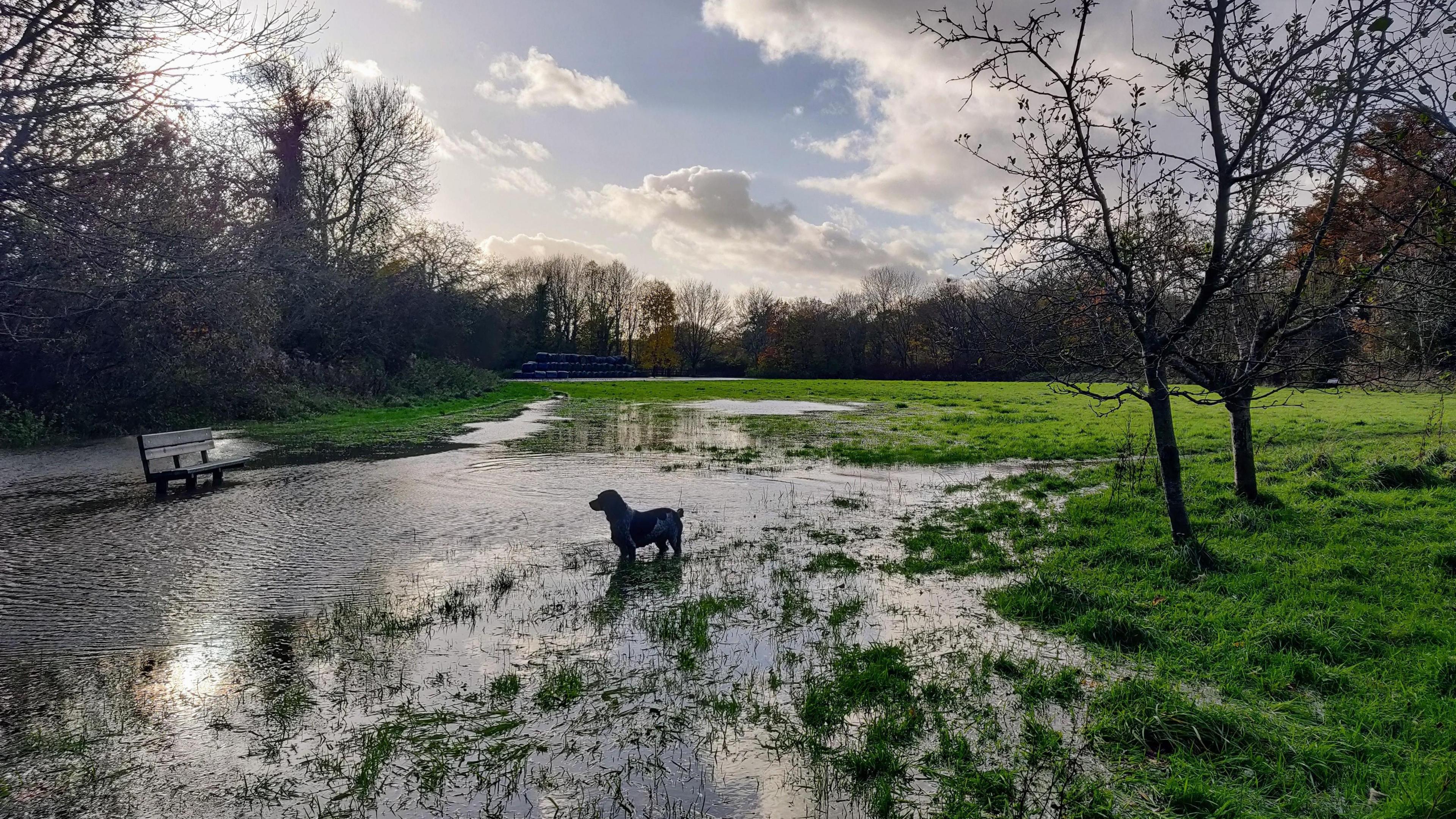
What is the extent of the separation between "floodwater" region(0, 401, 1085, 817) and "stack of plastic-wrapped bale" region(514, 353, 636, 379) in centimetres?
5406

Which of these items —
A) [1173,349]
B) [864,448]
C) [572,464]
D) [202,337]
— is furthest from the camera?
[202,337]

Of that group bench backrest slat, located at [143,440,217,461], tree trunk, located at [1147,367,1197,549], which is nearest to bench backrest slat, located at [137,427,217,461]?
bench backrest slat, located at [143,440,217,461]

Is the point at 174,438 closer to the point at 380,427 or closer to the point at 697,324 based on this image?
the point at 380,427

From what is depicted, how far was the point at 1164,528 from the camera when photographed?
27.7ft

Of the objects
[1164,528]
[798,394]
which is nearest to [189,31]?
[1164,528]

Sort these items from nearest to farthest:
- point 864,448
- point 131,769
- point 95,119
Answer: point 131,769 < point 95,119 < point 864,448

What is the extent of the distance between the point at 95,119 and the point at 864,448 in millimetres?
15750

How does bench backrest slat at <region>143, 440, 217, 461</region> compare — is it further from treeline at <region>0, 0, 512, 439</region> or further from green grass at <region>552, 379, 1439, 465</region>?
green grass at <region>552, 379, 1439, 465</region>

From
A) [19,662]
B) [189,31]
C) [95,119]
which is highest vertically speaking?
[189,31]

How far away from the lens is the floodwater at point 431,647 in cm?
369

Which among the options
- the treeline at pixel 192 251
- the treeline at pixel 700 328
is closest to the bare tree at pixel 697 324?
the treeline at pixel 700 328

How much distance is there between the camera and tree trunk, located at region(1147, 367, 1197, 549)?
7.23m

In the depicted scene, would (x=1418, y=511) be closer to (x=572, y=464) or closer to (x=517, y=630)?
(x=517, y=630)

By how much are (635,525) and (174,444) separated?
9.91m
